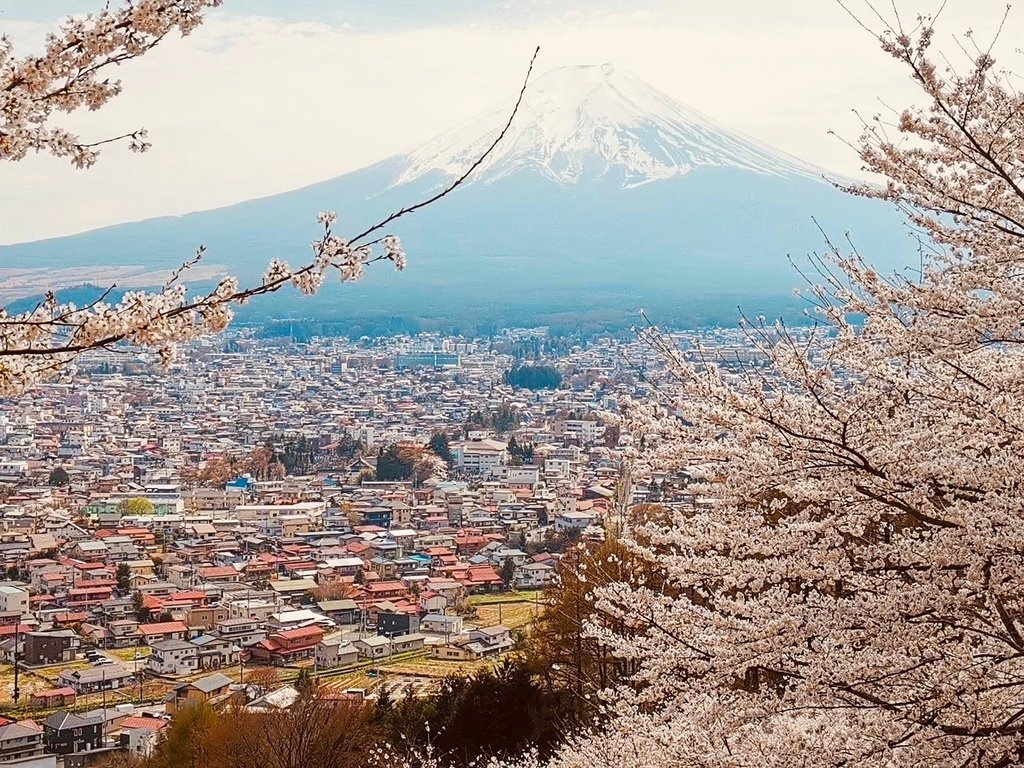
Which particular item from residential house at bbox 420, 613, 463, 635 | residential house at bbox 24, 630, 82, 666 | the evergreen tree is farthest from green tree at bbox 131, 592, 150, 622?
the evergreen tree

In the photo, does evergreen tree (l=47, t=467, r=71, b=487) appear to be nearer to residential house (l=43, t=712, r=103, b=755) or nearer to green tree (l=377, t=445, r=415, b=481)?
green tree (l=377, t=445, r=415, b=481)

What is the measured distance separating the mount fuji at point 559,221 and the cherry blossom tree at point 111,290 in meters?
84.0

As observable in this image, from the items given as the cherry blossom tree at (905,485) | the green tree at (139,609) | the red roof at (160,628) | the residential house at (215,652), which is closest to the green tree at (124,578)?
the green tree at (139,609)

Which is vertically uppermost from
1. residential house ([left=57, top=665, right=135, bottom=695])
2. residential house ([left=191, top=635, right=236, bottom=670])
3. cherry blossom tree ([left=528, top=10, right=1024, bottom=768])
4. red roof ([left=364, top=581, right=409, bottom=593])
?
cherry blossom tree ([left=528, top=10, right=1024, bottom=768])

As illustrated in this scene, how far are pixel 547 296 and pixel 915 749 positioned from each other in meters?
84.2

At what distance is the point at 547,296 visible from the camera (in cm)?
8625

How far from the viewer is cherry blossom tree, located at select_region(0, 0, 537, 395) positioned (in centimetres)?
156

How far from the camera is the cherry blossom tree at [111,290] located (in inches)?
61.4

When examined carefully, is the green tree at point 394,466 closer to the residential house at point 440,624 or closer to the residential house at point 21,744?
the residential house at point 440,624

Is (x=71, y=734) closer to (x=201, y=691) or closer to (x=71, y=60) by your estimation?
(x=201, y=691)

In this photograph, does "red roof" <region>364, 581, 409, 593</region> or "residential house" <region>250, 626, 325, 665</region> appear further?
"red roof" <region>364, 581, 409, 593</region>

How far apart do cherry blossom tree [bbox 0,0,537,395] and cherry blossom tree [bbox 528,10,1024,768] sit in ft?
3.72

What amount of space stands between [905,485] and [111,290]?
1.71 m

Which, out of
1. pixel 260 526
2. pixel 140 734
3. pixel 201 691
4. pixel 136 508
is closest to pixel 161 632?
pixel 201 691
